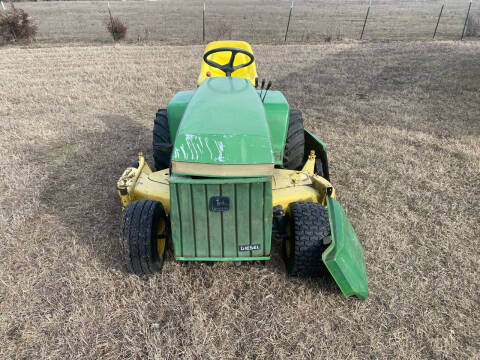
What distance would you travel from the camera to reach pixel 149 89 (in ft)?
24.6

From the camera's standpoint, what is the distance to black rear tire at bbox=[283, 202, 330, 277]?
257cm

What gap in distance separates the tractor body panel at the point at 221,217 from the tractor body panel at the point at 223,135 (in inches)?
4.6

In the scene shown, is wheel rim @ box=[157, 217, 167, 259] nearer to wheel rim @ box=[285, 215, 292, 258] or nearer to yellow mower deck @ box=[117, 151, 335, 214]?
yellow mower deck @ box=[117, 151, 335, 214]

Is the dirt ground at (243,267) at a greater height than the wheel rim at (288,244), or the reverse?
the wheel rim at (288,244)

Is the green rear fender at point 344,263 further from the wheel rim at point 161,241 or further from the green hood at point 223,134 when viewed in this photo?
the wheel rim at point 161,241

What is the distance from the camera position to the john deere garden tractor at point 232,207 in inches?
91.4

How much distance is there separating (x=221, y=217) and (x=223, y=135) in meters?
0.57

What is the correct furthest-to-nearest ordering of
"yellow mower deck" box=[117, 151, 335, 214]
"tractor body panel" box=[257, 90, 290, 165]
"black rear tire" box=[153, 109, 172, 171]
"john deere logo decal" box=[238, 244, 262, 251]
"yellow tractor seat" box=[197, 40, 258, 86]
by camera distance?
"yellow tractor seat" box=[197, 40, 258, 86] → "black rear tire" box=[153, 109, 172, 171] → "tractor body panel" box=[257, 90, 290, 165] → "yellow mower deck" box=[117, 151, 335, 214] → "john deere logo decal" box=[238, 244, 262, 251]

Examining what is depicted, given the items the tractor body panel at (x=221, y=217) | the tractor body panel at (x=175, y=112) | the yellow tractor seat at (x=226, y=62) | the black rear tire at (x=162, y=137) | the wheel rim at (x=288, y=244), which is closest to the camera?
the tractor body panel at (x=221, y=217)

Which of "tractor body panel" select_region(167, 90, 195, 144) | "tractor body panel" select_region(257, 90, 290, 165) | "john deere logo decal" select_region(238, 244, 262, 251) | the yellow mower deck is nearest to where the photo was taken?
"john deere logo decal" select_region(238, 244, 262, 251)

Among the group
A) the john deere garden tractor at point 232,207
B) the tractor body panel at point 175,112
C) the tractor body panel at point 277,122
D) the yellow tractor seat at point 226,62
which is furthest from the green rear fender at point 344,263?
the yellow tractor seat at point 226,62

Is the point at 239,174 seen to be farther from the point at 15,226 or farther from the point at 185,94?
the point at 15,226

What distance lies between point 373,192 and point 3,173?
14.7 ft

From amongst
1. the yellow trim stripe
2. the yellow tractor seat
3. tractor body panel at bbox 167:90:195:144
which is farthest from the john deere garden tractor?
the yellow tractor seat
